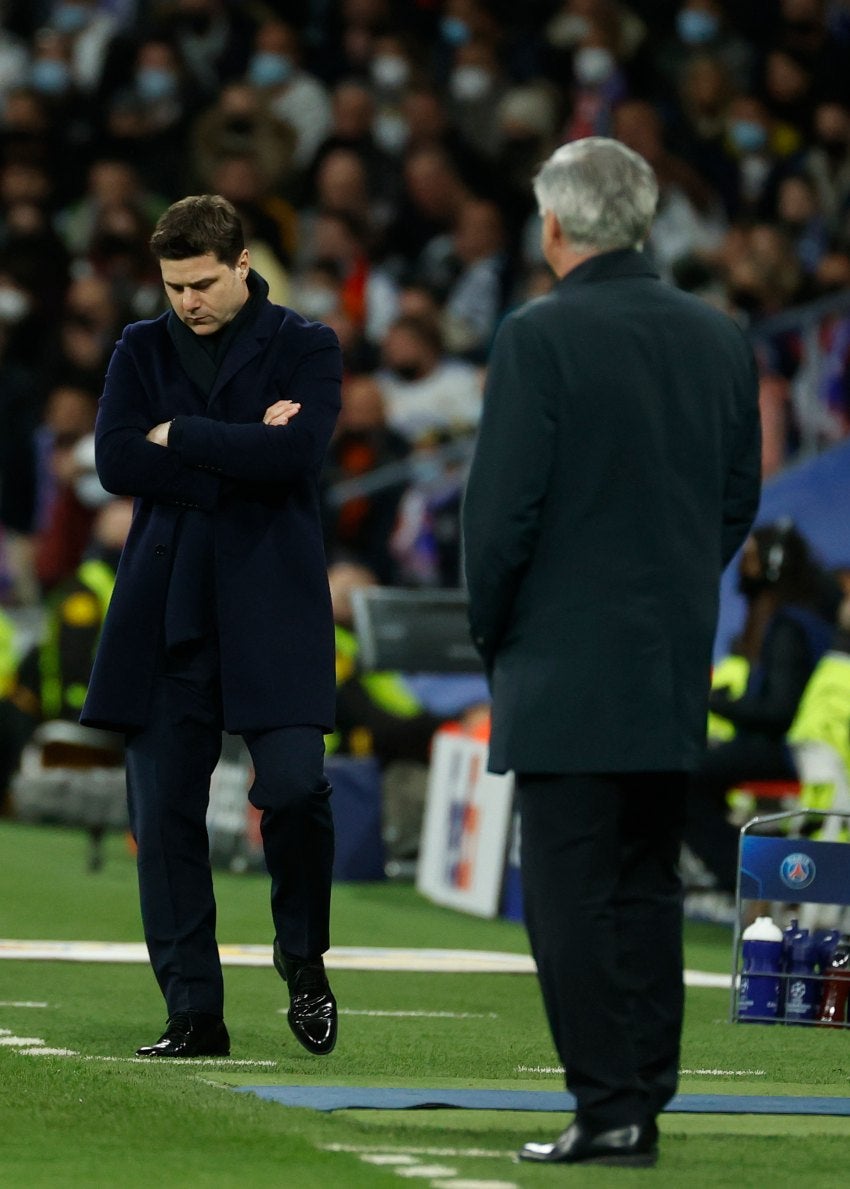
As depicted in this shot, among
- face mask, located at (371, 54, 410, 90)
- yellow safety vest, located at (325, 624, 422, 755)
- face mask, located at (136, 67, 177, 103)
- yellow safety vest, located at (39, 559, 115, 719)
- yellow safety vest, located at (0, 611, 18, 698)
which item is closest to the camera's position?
yellow safety vest, located at (325, 624, 422, 755)

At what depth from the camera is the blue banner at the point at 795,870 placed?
7.80 metres

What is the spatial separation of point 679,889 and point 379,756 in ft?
28.7

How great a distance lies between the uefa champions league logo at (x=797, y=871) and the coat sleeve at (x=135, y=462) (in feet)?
8.14

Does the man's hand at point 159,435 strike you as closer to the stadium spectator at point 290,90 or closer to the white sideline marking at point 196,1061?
the white sideline marking at point 196,1061

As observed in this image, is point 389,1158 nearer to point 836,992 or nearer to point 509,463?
point 509,463

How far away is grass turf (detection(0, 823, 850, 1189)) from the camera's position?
447cm

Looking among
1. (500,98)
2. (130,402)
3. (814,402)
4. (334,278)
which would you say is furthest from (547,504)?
(500,98)

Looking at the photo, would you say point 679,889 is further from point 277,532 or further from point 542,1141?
point 277,532

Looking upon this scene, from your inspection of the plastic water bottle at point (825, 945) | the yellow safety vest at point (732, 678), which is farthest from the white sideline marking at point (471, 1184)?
the yellow safety vest at point (732, 678)

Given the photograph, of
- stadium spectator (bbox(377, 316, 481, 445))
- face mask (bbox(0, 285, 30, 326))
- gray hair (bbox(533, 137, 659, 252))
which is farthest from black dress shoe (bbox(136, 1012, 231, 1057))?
face mask (bbox(0, 285, 30, 326))

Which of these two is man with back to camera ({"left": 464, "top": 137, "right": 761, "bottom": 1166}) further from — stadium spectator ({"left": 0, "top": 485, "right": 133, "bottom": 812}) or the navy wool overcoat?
stadium spectator ({"left": 0, "top": 485, "right": 133, "bottom": 812})

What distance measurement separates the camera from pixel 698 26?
736 inches

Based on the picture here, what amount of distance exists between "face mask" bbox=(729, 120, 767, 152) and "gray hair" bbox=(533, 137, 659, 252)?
13444 millimetres

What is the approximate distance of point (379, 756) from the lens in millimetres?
13461
